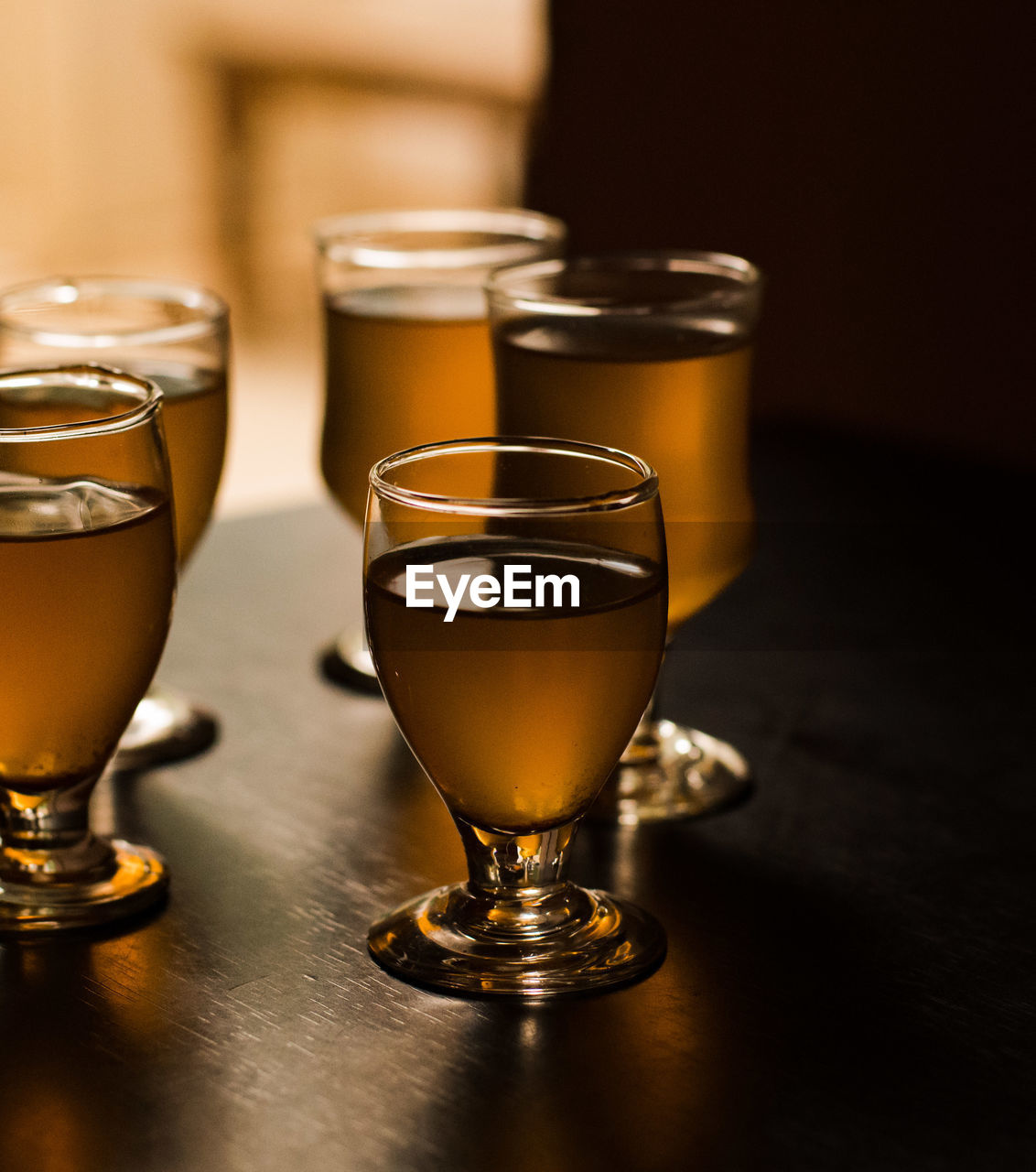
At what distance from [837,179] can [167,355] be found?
1.64m

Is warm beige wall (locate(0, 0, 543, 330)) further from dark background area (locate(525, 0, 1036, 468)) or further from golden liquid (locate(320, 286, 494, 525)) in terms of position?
golden liquid (locate(320, 286, 494, 525))

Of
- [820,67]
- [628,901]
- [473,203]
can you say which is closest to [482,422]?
[628,901]

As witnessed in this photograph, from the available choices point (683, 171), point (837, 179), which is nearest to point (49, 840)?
point (837, 179)

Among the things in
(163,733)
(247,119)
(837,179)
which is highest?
(837,179)

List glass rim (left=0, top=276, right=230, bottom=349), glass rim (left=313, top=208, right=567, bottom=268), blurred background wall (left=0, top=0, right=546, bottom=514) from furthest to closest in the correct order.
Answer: blurred background wall (left=0, top=0, right=546, bottom=514), glass rim (left=313, top=208, right=567, bottom=268), glass rim (left=0, top=276, right=230, bottom=349)

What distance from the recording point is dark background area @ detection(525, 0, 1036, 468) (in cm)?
209

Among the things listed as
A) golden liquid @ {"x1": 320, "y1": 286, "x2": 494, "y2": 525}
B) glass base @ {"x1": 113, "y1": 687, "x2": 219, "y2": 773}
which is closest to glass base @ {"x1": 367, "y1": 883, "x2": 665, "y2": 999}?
glass base @ {"x1": 113, "y1": 687, "x2": 219, "y2": 773}

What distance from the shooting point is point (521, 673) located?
0.67m

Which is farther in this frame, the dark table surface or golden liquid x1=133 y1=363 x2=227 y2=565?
golden liquid x1=133 y1=363 x2=227 y2=565

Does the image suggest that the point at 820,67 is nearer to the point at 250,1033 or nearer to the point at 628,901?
the point at 628,901

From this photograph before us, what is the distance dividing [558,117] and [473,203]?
7.99ft

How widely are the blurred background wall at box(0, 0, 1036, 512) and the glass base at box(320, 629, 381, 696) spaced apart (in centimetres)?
67

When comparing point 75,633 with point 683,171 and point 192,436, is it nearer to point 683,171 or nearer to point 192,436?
point 192,436

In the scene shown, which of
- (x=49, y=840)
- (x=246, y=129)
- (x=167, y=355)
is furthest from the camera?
(x=246, y=129)
